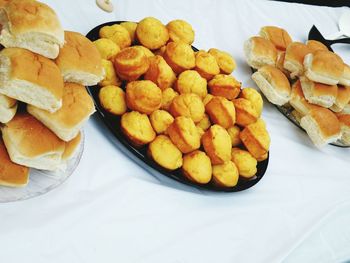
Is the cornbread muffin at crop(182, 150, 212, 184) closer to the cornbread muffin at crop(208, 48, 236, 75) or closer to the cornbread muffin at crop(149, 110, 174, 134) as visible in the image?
the cornbread muffin at crop(149, 110, 174, 134)

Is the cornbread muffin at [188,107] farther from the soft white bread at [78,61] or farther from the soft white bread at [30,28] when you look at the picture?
the soft white bread at [30,28]

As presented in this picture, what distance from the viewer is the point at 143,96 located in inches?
34.4

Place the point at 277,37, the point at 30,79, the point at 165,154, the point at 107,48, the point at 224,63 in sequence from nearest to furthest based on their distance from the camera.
Answer: the point at 30,79
the point at 165,154
the point at 107,48
the point at 224,63
the point at 277,37

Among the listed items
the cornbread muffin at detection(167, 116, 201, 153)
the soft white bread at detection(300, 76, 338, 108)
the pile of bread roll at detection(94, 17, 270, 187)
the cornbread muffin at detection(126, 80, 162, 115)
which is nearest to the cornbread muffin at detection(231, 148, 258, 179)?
the pile of bread roll at detection(94, 17, 270, 187)

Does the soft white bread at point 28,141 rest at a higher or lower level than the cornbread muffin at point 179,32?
lower

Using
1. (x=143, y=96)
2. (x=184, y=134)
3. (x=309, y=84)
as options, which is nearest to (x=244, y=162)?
(x=184, y=134)

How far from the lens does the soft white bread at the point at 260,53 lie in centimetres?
124

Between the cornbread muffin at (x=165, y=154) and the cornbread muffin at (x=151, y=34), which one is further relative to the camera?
the cornbread muffin at (x=151, y=34)

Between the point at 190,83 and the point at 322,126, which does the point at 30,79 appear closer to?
A: the point at 190,83

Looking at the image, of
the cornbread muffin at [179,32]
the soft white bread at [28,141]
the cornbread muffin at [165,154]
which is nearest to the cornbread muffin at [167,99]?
the cornbread muffin at [165,154]

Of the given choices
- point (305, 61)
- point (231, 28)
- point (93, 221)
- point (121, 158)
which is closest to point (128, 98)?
point (121, 158)

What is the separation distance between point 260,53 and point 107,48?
52cm

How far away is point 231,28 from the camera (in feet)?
4.90

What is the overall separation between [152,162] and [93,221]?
18cm
